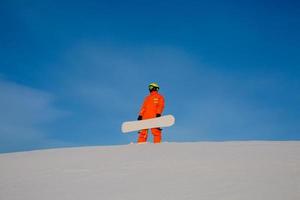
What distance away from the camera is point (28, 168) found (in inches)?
198

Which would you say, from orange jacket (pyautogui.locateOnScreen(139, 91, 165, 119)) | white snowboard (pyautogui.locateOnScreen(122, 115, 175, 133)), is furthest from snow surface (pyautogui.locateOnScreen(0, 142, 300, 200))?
orange jacket (pyautogui.locateOnScreen(139, 91, 165, 119))

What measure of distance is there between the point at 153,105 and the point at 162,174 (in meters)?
3.74

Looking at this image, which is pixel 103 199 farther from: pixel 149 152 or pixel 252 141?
pixel 252 141

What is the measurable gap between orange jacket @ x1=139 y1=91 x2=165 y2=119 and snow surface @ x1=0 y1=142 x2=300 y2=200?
1.79 metres

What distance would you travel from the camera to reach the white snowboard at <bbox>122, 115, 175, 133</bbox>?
731 centimetres

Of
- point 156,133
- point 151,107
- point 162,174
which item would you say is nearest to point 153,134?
point 156,133

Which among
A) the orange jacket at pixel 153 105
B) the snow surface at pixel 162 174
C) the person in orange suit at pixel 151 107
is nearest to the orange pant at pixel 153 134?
the person in orange suit at pixel 151 107

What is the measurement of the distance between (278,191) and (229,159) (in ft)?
5.12

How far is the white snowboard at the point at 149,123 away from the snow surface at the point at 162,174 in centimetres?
132

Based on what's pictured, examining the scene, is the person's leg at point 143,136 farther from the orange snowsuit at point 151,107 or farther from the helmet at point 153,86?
the helmet at point 153,86

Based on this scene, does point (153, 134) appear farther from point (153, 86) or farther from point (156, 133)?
point (153, 86)

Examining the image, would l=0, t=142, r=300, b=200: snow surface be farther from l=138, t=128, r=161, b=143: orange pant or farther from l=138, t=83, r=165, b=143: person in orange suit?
l=138, t=83, r=165, b=143: person in orange suit

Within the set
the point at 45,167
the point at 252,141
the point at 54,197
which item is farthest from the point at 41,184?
the point at 252,141

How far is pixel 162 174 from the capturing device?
4070mm
